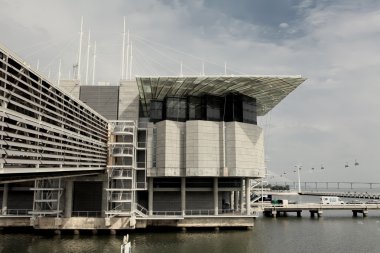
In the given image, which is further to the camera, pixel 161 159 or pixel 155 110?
pixel 155 110

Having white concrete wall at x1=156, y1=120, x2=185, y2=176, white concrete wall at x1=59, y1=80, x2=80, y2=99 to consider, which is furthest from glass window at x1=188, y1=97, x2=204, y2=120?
white concrete wall at x1=59, y1=80, x2=80, y2=99

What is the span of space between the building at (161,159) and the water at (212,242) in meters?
3.52

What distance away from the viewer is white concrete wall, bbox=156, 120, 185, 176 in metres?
64.8

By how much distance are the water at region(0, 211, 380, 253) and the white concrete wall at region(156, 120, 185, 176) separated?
1134 cm

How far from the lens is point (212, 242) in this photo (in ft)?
172

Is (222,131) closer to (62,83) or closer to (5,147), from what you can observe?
(62,83)

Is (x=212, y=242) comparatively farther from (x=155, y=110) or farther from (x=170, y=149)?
(x=155, y=110)

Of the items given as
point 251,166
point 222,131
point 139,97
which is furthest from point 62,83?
point 251,166

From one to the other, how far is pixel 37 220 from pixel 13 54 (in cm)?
4208

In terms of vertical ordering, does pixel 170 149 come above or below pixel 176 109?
below

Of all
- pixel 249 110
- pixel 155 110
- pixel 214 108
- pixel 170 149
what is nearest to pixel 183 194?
pixel 170 149

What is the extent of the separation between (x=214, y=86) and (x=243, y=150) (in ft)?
43.6

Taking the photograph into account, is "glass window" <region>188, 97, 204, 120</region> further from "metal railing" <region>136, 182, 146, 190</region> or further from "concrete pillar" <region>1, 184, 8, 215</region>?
"concrete pillar" <region>1, 184, 8, 215</region>

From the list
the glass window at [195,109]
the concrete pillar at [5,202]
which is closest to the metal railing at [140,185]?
the glass window at [195,109]
